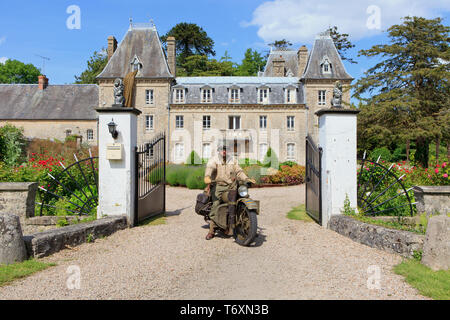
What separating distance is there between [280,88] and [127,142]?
85.7 ft

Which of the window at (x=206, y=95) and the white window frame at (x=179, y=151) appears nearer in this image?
the white window frame at (x=179, y=151)

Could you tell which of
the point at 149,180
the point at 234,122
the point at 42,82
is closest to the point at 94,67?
the point at 42,82

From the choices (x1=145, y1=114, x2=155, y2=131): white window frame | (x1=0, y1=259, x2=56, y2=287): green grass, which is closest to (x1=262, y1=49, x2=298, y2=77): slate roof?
(x1=145, y1=114, x2=155, y2=131): white window frame

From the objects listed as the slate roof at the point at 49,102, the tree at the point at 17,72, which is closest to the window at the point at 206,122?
the slate roof at the point at 49,102

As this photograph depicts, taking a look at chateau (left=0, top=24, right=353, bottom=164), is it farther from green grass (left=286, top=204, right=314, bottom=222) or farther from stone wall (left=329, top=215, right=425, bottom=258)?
stone wall (left=329, top=215, right=425, bottom=258)

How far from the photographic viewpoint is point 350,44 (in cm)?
4225

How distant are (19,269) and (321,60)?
3114cm

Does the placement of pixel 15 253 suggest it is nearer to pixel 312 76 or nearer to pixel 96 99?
pixel 312 76

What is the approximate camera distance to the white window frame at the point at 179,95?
31047mm

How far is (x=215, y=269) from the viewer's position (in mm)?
4484

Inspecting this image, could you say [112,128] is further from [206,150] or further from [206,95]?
[206,95]

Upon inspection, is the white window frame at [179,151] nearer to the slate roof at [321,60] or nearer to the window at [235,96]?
the window at [235,96]

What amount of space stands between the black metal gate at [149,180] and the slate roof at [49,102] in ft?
90.7

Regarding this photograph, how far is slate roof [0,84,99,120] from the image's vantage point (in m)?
34.3
